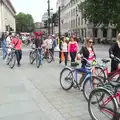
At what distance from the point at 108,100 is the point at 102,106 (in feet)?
0.80

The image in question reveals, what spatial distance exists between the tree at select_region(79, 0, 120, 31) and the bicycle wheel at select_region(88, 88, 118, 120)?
3751 cm

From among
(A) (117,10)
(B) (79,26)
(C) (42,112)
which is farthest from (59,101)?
(B) (79,26)

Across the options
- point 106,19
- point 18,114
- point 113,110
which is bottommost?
point 18,114

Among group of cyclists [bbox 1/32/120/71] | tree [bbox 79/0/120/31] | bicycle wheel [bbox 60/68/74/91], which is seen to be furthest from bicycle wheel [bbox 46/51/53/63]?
tree [bbox 79/0/120/31]

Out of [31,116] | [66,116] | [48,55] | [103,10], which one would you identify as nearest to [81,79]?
[66,116]

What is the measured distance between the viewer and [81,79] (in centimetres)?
746

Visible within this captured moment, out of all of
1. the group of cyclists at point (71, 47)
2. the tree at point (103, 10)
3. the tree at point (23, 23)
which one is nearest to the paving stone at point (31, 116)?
the group of cyclists at point (71, 47)

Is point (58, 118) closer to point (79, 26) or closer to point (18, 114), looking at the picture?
point (18, 114)

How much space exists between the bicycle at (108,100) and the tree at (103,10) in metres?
37.6

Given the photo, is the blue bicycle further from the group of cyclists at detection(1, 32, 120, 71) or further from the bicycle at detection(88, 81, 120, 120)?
the bicycle at detection(88, 81, 120, 120)

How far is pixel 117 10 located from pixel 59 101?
Result: 3651cm

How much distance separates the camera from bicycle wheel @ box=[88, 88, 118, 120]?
4750 mm

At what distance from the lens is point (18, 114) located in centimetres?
589

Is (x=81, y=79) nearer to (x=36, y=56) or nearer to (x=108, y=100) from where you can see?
(x=108, y=100)
